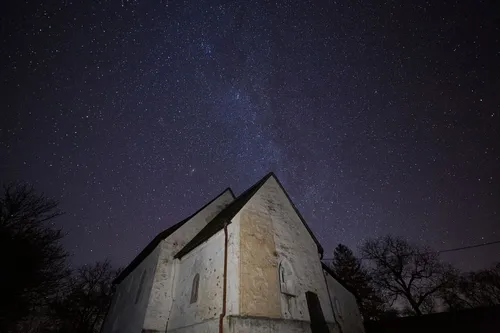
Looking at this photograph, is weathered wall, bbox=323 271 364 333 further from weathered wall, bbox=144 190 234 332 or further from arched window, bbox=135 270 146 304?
arched window, bbox=135 270 146 304

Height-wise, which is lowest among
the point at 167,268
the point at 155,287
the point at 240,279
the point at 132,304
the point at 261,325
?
the point at 261,325

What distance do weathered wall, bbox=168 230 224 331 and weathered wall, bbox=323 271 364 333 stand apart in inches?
396

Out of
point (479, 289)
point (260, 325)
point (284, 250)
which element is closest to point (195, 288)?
point (260, 325)

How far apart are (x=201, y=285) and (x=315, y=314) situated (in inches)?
186

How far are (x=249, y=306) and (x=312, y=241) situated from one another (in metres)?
5.82

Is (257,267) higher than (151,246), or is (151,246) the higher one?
(151,246)

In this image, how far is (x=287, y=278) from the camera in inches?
377

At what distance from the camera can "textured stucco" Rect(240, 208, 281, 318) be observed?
25.6 ft

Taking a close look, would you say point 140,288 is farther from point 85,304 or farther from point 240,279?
point 85,304

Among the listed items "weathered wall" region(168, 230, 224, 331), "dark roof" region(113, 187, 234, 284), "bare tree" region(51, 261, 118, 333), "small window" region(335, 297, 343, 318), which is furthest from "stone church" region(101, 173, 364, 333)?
"bare tree" region(51, 261, 118, 333)

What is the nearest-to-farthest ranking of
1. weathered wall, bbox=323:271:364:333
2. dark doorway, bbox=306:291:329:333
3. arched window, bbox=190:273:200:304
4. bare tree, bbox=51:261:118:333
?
dark doorway, bbox=306:291:329:333 < arched window, bbox=190:273:200:304 < weathered wall, bbox=323:271:364:333 < bare tree, bbox=51:261:118:333

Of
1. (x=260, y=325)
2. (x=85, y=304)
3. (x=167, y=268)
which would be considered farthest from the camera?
(x=85, y=304)

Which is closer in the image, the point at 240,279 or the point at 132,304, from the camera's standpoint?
the point at 240,279

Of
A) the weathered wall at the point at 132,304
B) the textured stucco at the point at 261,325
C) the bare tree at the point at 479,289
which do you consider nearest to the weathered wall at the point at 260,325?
the textured stucco at the point at 261,325
